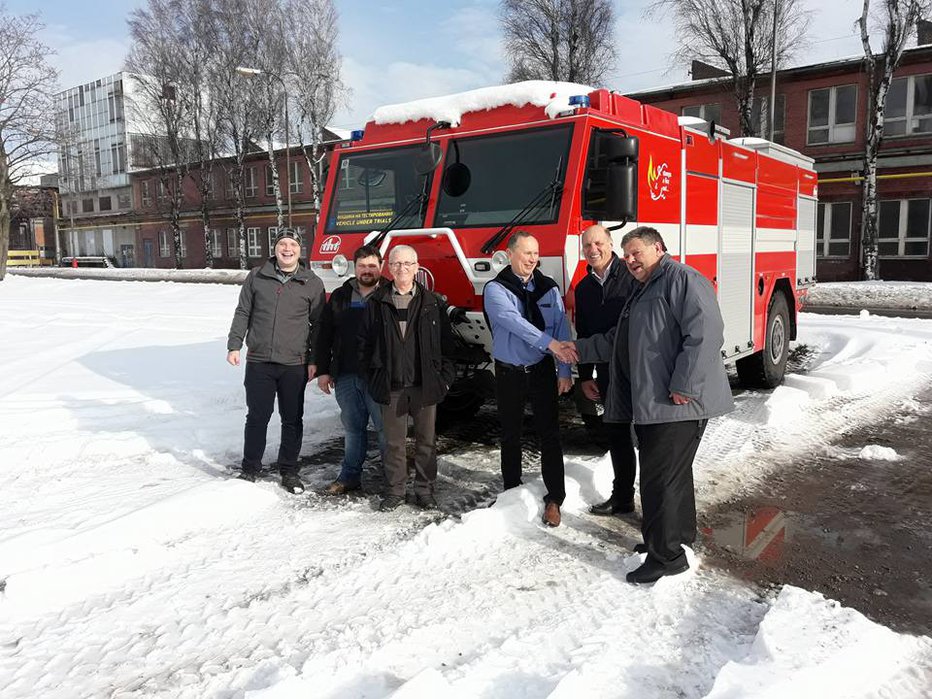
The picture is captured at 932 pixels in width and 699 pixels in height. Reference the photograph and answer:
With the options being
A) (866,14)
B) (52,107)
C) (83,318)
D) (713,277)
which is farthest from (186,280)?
(713,277)

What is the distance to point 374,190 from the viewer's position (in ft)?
21.5

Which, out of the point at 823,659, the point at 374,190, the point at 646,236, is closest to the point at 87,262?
the point at 374,190

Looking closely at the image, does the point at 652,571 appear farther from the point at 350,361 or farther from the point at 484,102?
the point at 484,102

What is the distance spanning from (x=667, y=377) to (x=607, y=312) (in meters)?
0.96

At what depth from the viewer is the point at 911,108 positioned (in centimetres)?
2498

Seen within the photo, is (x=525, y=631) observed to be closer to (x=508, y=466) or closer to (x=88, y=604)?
(x=508, y=466)

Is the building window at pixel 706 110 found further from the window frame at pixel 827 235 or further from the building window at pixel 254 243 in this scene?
the building window at pixel 254 243

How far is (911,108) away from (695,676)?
27618 millimetres

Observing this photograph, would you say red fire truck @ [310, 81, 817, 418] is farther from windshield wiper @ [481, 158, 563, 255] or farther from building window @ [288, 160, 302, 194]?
building window @ [288, 160, 302, 194]

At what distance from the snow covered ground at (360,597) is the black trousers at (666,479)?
19 centimetres


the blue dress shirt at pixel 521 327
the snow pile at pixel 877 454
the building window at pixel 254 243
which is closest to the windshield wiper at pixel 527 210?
the blue dress shirt at pixel 521 327

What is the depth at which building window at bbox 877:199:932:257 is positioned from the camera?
80.9 ft

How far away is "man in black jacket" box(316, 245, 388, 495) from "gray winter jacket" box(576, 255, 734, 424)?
6.96ft

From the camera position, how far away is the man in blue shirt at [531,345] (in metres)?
4.61
